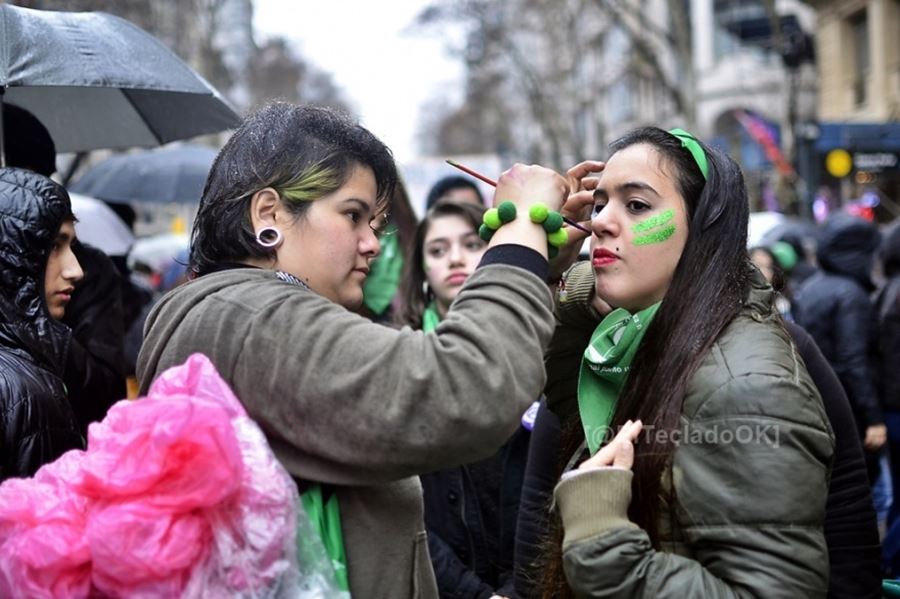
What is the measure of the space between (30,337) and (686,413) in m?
1.88

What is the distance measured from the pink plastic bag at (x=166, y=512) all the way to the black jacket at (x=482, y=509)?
1918mm

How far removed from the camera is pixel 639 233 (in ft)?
7.22

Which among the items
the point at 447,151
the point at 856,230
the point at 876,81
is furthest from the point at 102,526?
the point at 447,151

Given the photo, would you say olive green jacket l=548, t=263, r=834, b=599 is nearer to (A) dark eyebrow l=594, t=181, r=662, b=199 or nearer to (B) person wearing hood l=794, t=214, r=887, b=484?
(A) dark eyebrow l=594, t=181, r=662, b=199

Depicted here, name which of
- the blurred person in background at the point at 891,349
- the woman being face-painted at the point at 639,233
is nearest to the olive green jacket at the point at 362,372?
the woman being face-painted at the point at 639,233

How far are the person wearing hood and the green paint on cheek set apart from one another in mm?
4306

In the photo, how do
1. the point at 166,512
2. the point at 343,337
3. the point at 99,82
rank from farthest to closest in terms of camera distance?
the point at 99,82 → the point at 343,337 → the point at 166,512

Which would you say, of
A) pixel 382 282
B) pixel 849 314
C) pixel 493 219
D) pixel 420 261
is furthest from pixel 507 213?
pixel 849 314

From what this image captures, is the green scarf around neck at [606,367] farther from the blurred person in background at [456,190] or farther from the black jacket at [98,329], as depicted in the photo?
the blurred person in background at [456,190]

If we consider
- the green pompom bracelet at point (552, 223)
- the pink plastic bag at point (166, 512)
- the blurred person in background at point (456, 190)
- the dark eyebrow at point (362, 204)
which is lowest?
the pink plastic bag at point (166, 512)

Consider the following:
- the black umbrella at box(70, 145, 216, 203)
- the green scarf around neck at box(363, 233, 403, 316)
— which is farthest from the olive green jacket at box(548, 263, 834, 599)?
the black umbrella at box(70, 145, 216, 203)

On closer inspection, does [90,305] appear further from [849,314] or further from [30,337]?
[849,314]

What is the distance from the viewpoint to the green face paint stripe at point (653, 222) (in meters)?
2.20

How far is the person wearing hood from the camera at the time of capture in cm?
600
